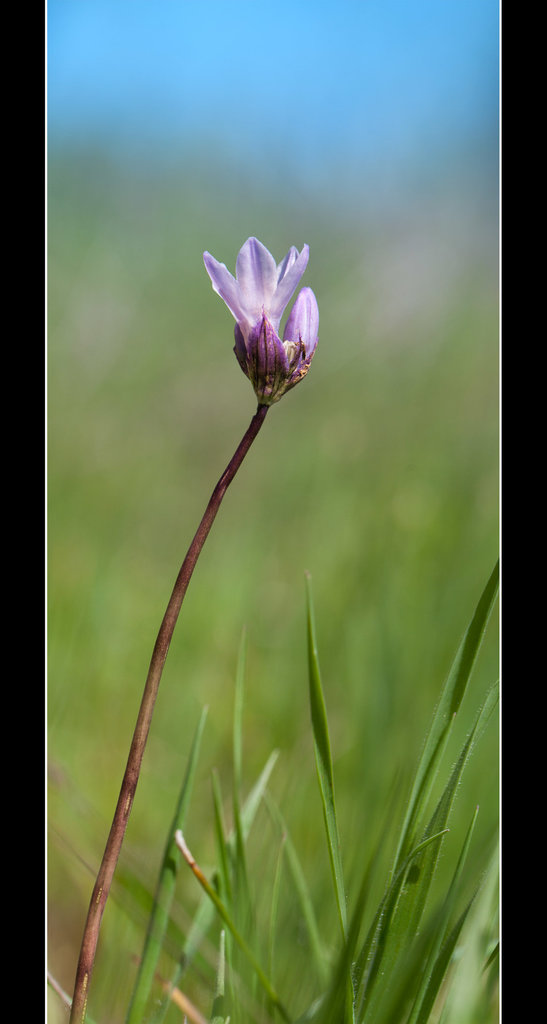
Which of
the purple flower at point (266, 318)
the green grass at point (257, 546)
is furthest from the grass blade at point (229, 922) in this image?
the purple flower at point (266, 318)

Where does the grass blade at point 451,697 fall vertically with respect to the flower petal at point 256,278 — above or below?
below

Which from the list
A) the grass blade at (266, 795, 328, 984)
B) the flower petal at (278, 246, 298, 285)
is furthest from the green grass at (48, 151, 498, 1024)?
the flower petal at (278, 246, 298, 285)

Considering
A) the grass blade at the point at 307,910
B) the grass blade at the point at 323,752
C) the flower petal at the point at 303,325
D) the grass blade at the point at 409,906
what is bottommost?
the grass blade at the point at 307,910

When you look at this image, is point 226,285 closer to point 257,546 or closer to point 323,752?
point 323,752

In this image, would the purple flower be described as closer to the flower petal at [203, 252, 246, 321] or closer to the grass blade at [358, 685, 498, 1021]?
the flower petal at [203, 252, 246, 321]

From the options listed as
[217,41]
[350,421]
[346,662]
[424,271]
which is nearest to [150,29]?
[217,41]

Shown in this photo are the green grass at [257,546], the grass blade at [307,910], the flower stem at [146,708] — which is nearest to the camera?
the flower stem at [146,708]

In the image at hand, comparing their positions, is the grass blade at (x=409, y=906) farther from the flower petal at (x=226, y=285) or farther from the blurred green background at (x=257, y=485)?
the flower petal at (x=226, y=285)
